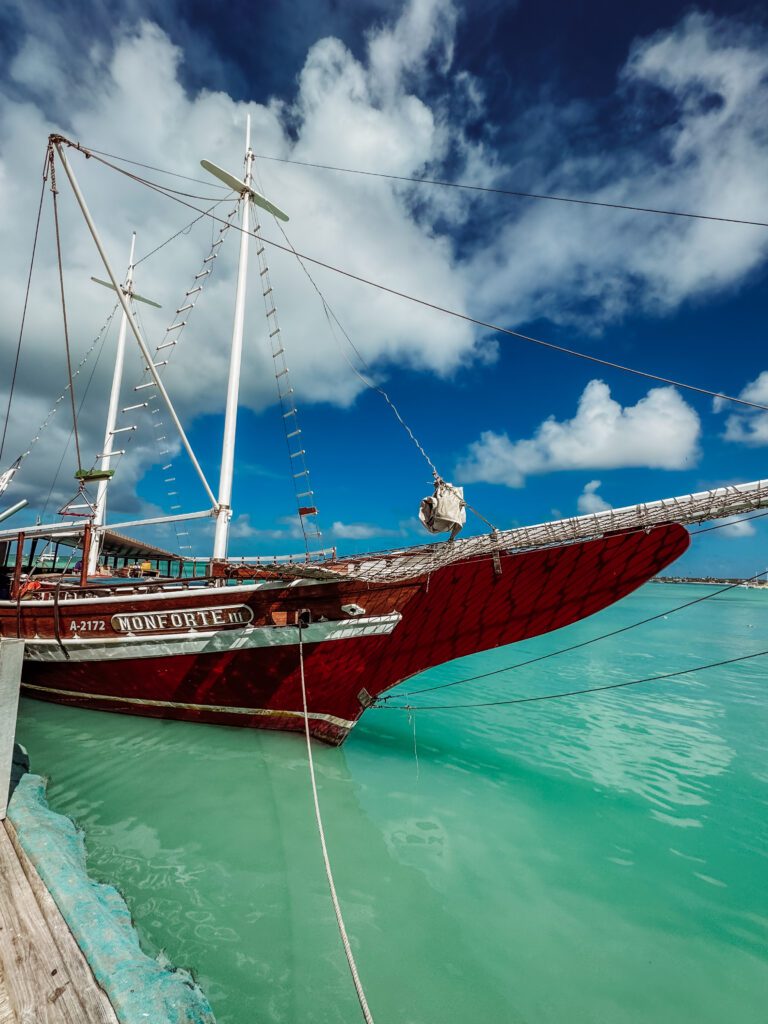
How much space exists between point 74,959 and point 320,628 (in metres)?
5.69

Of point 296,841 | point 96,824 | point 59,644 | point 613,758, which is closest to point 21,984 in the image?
point 296,841

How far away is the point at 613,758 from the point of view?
10.0 meters

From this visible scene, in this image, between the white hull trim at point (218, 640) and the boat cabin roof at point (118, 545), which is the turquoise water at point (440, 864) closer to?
the white hull trim at point (218, 640)

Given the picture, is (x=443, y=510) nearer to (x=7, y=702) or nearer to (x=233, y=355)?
(x=7, y=702)

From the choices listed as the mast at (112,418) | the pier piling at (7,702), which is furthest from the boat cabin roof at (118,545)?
the pier piling at (7,702)

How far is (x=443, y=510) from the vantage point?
7.09 m

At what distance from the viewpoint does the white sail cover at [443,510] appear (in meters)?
7.09

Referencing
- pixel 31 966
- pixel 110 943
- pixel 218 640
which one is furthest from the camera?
pixel 218 640

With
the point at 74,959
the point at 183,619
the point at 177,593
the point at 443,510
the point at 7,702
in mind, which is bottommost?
the point at 74,959

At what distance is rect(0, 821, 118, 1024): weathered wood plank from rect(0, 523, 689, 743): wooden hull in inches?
201

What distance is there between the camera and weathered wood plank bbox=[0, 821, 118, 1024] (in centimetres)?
250

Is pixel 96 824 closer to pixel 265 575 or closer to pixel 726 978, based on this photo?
pixel 265 575

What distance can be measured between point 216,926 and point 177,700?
5.65m

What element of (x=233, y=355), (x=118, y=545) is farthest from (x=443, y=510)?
(x=118, y=545)
